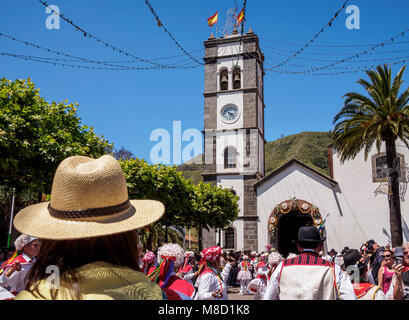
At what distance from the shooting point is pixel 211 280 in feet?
22.0

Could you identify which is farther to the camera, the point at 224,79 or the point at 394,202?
the point at 224,79

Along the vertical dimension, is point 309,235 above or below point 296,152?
below

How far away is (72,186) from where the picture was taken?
165 cm

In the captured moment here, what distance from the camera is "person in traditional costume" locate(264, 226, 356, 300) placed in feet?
14.0

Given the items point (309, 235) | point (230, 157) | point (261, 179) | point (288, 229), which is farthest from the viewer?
point (288, 229)

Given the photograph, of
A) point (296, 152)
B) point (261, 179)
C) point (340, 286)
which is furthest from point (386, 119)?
point (296, 152)

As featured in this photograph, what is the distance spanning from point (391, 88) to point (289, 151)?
10195 centimetres

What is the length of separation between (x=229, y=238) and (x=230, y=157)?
23.8 ft

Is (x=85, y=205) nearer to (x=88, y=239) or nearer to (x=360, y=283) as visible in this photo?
(x=88, y=239)

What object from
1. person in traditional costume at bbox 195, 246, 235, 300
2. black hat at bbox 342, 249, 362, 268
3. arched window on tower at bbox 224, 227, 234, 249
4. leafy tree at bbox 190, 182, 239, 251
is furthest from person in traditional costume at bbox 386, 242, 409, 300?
arched window on tower at bbox 224, 227, 234, 249

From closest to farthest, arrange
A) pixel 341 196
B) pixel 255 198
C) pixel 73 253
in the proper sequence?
pixel 73 253 < pixel 341 196 < pixel 255 198

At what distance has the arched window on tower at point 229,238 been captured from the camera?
110 feet
